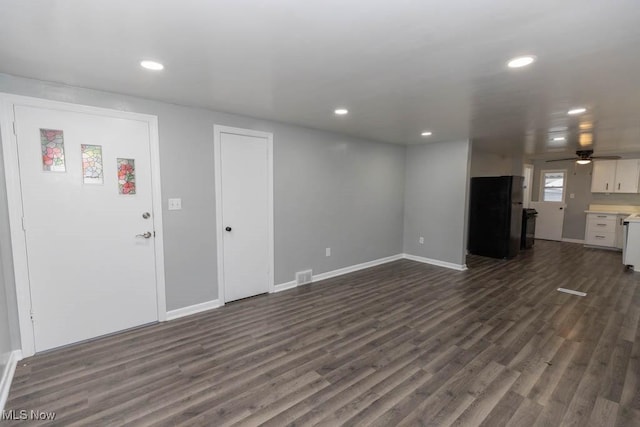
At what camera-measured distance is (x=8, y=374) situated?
2209 millimetres

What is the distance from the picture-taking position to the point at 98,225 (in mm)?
2764

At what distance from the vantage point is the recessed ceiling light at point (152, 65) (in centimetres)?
207

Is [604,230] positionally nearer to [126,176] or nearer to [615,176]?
[615,176]

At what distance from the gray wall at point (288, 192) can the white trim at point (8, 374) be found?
1.19 m

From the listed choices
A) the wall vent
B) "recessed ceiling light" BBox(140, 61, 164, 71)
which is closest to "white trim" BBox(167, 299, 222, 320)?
the wall vent

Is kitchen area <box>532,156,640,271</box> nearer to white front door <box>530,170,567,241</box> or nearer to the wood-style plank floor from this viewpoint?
white front door <box>530,170,567,241</box>

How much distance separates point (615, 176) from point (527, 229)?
2506mm

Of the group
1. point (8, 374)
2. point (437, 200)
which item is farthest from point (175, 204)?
point (437, 200)

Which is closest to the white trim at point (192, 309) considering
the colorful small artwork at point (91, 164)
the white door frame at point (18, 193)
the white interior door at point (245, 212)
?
the white interior door at point (245, 212)

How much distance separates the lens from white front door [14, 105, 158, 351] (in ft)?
8.21

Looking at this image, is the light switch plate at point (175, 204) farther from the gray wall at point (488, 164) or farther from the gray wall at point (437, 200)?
the gray wall at point (488, 164)

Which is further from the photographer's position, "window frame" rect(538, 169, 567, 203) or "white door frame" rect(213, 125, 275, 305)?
"window frame" rect(538, 169, 567, 203)

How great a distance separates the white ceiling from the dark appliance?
411 centimetres

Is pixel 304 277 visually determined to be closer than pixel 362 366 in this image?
No
